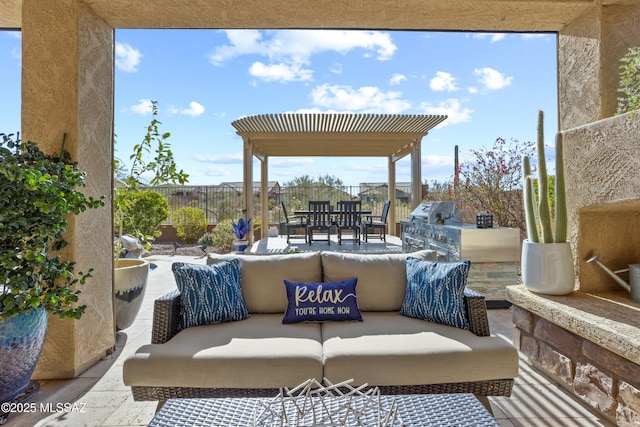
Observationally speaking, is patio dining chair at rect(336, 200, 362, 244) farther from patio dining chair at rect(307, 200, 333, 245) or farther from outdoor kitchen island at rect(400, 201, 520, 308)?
outdoor kitchen island at rect(400, 201, 520, 308)

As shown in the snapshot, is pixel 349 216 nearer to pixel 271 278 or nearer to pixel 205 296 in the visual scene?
pixel 271 278

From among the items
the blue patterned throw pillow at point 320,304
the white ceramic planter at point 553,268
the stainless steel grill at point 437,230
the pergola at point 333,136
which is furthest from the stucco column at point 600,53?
the pergola at point 333,136

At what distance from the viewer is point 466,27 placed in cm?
297

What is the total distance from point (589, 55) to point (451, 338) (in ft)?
7.93

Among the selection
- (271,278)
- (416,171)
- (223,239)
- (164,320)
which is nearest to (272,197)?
(223,239)

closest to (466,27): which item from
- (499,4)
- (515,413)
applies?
(499,4)

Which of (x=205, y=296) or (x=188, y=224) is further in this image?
(x=188, y=224)

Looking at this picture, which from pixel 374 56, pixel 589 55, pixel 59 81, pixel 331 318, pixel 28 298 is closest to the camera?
pixel 28 298

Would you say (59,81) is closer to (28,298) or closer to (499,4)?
(28,298)

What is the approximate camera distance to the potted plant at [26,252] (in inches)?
72.4

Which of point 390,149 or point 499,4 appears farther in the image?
point 390,149

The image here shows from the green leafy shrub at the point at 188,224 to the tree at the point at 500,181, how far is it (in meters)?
6.99

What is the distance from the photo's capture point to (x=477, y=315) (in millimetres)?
2070

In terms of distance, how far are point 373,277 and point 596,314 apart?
4.24ft
